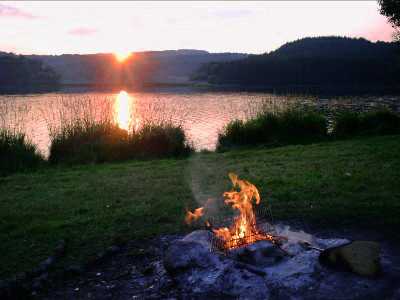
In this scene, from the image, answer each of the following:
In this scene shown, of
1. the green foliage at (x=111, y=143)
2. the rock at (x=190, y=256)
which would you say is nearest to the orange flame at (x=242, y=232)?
the rock at (x=190, y=256)

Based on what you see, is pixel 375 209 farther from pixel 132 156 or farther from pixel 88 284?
pixel 132 156

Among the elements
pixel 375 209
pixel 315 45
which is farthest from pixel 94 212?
pixel 315 45

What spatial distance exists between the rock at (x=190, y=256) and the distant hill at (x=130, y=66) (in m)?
108

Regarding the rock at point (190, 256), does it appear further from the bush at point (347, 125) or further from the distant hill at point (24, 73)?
the distant hill at point (24, 73)

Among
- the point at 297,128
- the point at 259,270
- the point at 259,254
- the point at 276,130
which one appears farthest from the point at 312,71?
the point at 259,270

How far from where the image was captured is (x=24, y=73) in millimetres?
83312

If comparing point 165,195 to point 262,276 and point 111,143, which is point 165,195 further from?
point 111,143

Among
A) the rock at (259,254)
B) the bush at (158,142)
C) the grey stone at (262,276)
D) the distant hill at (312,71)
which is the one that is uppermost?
the distant hill at (312,71)

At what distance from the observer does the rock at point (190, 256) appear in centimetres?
462

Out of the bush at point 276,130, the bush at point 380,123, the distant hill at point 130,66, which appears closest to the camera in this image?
the bush at point 276,130

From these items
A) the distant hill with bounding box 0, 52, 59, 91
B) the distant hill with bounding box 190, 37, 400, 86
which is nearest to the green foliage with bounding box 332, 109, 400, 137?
the distant hill with bounding box 190, 37, 400, 86

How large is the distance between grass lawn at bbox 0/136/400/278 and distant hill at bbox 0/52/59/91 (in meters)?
A: 77.3

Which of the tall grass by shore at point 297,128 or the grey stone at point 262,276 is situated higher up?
the tall grass by shore at point 297,128

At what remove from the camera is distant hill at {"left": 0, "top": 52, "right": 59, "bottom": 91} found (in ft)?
264
